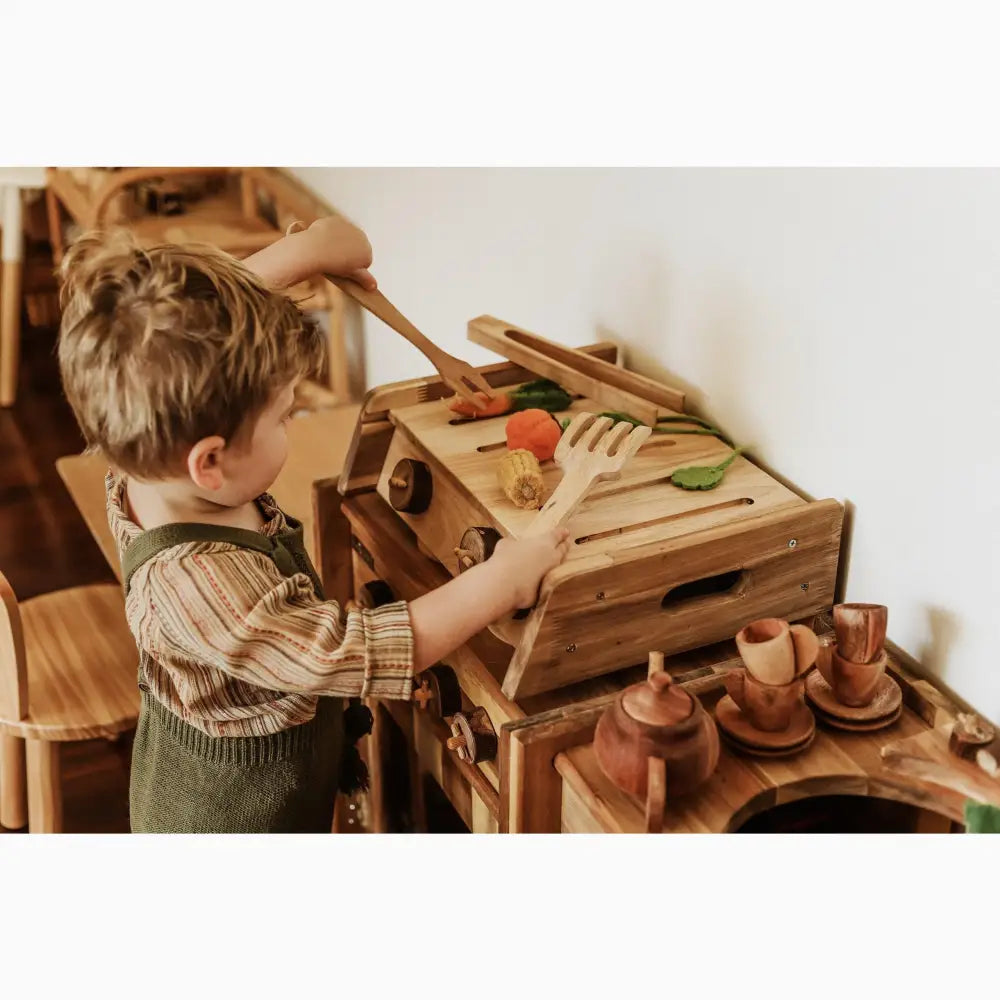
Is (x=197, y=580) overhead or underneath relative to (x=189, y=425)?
underneath

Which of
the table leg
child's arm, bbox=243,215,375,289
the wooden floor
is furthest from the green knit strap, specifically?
the table leg

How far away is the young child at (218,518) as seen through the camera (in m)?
0.85

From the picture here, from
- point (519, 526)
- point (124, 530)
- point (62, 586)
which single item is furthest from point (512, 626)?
point (62, 586)

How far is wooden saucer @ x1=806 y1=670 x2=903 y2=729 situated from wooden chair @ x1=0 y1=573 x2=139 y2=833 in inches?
32.6

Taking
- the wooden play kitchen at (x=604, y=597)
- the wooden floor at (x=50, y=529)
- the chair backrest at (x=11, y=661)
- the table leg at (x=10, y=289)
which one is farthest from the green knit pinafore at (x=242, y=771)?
the table leg at (x=10, y=289)

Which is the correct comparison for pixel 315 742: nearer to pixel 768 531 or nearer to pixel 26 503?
pixel 768 531

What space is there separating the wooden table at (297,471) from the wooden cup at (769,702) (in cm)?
73

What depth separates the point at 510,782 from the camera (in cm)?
92

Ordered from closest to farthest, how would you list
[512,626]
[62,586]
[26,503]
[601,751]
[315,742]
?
[601,751] → [512,626] → [315,742] → [62,586] → [26,503]

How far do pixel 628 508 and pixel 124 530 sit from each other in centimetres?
43

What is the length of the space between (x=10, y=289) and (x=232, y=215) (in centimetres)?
83

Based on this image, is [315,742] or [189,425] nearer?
[189,425]

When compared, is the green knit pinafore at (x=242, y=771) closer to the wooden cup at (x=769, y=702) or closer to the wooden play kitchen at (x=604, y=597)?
the wooden play kitchen at (x=604, y=597)

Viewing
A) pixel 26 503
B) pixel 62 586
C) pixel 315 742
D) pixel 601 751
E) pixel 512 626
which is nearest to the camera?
pixel 601 751
